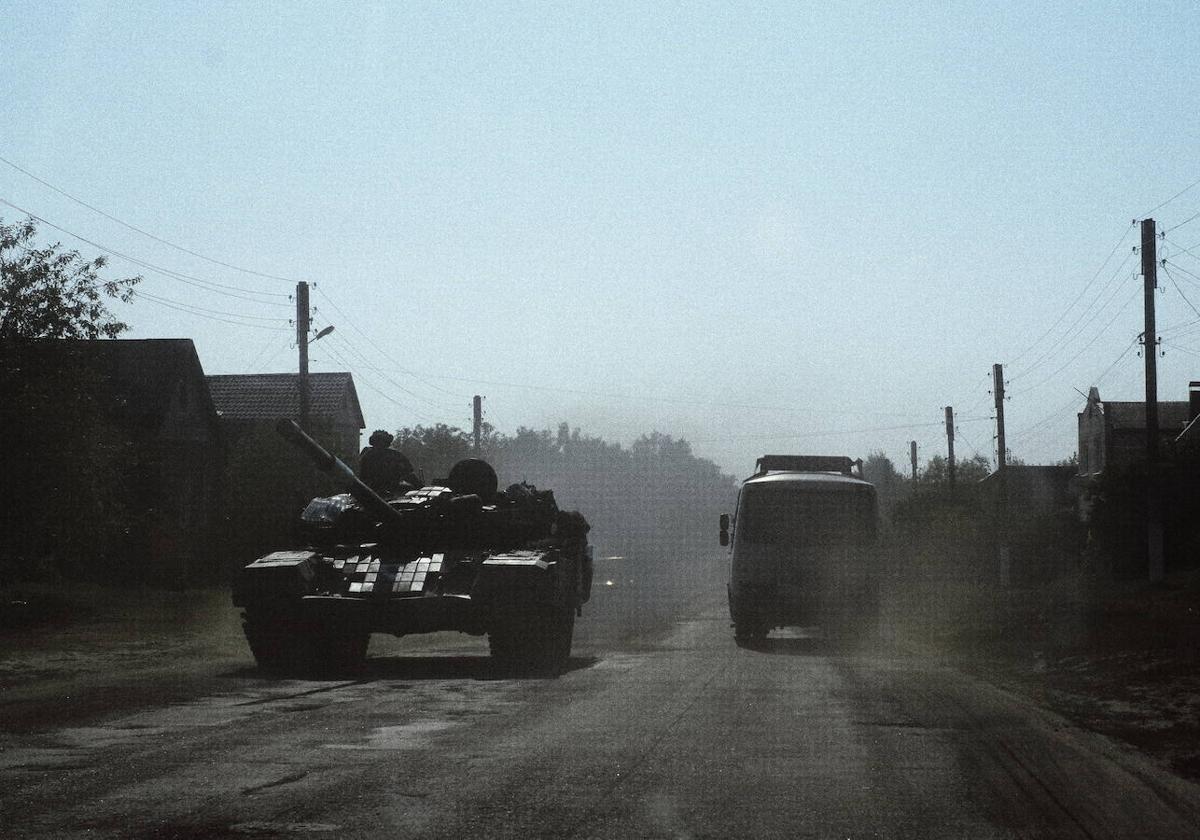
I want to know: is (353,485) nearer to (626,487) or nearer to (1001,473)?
(1001,473)

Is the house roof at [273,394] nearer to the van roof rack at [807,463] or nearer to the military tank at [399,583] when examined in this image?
the van roof rack at [807,463]

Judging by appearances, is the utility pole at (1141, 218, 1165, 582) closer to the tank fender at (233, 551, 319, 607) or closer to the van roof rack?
the van roof rack

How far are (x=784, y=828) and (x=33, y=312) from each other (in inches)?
815

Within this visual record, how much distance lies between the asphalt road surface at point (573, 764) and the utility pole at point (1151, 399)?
19.1 m

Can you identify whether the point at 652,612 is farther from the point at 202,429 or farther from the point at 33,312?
the point at 202,429

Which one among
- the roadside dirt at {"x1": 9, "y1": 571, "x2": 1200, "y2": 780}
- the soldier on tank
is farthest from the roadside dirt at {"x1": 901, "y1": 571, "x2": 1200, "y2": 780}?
the soldier on tank

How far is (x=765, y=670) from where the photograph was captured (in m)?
16.7

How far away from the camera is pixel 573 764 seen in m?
9.14

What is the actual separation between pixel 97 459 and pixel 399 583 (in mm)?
11009

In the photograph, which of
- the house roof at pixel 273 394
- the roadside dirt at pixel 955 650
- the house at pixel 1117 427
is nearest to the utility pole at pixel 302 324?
the roadside dirt at pixel 955 650

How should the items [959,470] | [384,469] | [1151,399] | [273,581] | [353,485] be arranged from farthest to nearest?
[959,470]
[1151,399]
[384,469]
[353,485]
[273,581]

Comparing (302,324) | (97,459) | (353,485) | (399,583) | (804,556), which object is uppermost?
(302,324)

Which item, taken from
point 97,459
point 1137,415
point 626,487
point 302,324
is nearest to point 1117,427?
point 1137,415

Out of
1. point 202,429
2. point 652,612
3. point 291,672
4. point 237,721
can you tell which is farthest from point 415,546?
Answer: point 202,429
